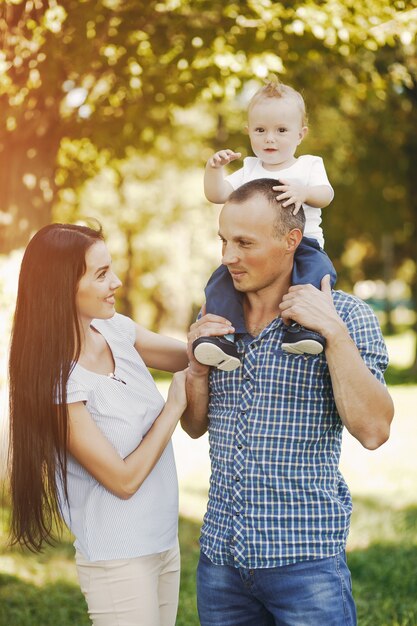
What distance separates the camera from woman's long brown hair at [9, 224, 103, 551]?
3.03m

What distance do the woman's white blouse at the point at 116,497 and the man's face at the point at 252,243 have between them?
2.01ft

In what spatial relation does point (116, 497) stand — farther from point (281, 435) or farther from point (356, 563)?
point (356, 563)

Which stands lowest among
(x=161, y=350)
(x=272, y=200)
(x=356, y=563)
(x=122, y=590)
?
(x=356, y=563)

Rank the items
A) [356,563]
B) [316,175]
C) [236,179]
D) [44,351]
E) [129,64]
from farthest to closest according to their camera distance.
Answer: [129,64]
[356,563]
[236,179]
[316,175]
[44,351]

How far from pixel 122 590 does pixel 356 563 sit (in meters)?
3.62

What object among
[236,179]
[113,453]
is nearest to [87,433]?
[113,453]

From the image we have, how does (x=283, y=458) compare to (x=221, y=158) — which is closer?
(x=283, y=458)

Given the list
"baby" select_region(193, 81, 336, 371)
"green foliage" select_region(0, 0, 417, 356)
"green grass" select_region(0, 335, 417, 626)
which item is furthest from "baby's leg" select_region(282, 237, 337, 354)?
"green foliage" select_region(0, 0, 417, 356)

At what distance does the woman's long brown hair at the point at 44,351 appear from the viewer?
3.03 m

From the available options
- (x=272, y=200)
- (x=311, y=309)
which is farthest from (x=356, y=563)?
(x=272, y=200)

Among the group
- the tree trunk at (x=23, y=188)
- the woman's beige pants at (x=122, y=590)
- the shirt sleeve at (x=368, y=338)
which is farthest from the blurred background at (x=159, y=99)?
the shirt sleeve at (x=368, y=338)

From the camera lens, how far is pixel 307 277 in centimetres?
303

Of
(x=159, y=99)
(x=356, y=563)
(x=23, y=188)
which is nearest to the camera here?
(x=356, y=563)

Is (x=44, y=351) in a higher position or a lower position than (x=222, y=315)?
lower
